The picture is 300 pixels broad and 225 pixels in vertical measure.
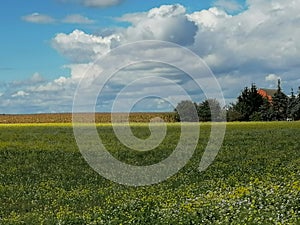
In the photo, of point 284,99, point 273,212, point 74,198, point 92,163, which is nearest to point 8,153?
point 92,163

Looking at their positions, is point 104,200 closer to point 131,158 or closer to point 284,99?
point 131,158

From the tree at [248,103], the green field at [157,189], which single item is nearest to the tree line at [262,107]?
the tree at [248,103]

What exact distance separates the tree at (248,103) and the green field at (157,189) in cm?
6881

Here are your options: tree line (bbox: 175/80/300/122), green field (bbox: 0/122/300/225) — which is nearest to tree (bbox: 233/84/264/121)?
tree line (bbox: 175/80/300/122)

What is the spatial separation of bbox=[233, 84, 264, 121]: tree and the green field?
226ft

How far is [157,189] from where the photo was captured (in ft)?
77.7

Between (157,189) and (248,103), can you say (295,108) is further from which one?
(157,189)

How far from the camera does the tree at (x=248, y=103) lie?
380 ft

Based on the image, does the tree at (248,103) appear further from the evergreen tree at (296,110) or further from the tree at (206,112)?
the tree at (206,112)

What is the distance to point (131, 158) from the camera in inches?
1419

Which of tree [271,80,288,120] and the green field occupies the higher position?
tree [271,80,288,120]

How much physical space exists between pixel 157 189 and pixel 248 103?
95.1m

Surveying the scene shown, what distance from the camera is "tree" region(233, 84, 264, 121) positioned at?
380ft

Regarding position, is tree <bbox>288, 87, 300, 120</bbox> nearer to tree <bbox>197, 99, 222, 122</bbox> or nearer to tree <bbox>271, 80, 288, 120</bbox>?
tree <bbox>271, 80, 288, 120</bbox>
